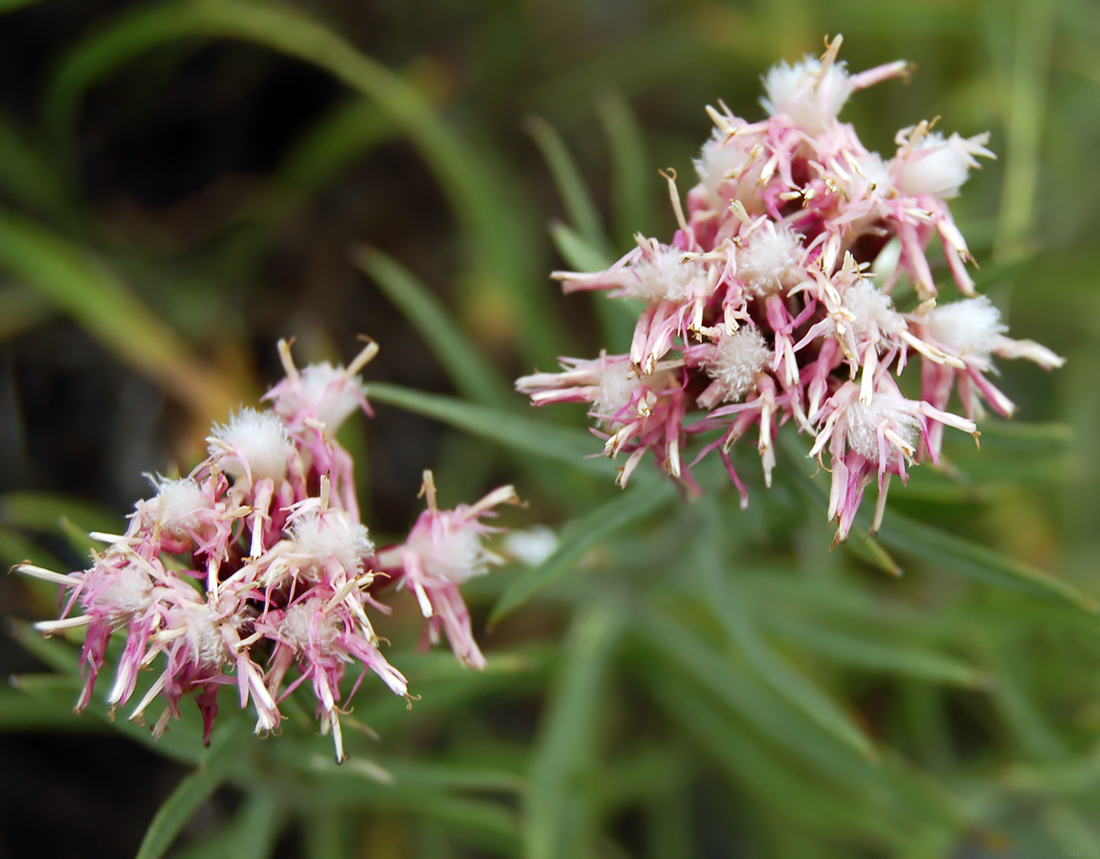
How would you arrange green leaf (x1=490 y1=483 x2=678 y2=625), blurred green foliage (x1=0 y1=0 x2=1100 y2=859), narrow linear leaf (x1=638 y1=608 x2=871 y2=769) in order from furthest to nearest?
1. narrow linear leaf (x1=638 y1=608 x2=871 y2=769)
2. blurred green foliage (x1=0 y1=0 x2=1100 y2=859)
3. green leaf (x1=490 y1=483 x2=678 y2=625)

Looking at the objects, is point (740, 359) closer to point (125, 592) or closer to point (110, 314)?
point (125, 592)

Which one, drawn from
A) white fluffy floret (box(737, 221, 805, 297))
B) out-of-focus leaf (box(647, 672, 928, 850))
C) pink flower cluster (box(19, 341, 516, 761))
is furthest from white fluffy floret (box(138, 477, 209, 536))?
out-of-focus leaf (box(647, 672, 928, 850))

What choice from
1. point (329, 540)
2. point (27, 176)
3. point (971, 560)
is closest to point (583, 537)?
point (329, 540)

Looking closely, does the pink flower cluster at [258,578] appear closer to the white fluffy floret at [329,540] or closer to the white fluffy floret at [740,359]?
the white fluffy floret at [329,540]

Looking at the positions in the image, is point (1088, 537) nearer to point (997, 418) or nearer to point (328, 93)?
point (997, 418)

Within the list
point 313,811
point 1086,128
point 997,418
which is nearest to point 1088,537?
point 997,418

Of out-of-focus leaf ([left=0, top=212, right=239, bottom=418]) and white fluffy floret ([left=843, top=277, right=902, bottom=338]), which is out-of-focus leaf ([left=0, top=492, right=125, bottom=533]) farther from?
white fluffy floret ([left=843, top=277, right=902, bottom=338])
